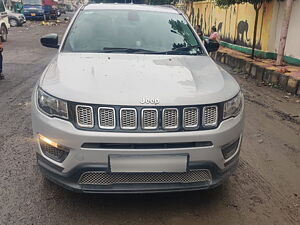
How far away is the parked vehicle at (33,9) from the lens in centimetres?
3023

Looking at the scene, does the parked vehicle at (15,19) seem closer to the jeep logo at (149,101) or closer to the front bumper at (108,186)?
the front bumper at (108,186)

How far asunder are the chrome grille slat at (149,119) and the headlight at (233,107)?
23.9 inches

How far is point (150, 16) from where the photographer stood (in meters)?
4.32

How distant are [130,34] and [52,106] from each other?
5.41ft

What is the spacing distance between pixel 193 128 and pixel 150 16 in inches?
86.9

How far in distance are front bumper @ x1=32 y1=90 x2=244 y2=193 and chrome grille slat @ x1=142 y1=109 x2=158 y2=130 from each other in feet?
0.25

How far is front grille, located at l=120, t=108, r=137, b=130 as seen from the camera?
2.51m

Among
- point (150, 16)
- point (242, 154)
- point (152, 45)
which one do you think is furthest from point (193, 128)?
point (150, 16)

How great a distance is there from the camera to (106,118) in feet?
8.25

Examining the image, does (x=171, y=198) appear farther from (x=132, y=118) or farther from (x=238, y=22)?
(x=238, y=22)

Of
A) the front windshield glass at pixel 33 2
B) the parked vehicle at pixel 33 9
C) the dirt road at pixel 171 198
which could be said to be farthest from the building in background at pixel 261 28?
the parked vehicle at pixel 33 9

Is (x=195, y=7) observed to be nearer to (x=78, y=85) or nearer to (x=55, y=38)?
(x=55, y=38)

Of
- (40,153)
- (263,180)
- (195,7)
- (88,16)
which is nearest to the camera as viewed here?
(40,153)

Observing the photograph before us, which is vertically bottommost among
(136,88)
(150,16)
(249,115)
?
(249,115)
